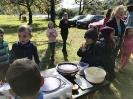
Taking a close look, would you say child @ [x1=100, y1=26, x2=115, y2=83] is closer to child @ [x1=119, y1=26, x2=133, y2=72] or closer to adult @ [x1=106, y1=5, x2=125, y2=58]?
adult @ [x1=106, y1=5, x2=125, y2=58]

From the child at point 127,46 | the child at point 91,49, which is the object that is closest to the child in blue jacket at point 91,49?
the child at point 91,49

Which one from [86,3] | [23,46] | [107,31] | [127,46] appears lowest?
[127,46]

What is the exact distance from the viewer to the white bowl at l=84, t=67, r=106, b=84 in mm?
1670

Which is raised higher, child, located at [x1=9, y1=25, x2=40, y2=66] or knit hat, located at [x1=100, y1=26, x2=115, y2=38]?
knit hat, located at [x1=100, y1=26, x2=115, y2=38]

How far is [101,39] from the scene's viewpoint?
2.82 meters

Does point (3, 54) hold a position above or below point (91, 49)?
below

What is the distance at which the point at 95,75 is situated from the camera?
1.73 meters

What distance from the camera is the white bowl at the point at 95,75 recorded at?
1.67m

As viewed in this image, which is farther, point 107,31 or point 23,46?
point 107,31

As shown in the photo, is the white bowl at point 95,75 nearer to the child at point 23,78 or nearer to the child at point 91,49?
the child at point 91,49

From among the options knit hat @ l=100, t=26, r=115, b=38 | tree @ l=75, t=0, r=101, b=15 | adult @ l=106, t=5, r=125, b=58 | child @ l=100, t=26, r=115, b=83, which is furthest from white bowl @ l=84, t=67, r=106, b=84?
tree @ l=75, t=0, r=101, b=15

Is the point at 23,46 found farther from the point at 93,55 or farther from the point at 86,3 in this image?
the point at 86,3

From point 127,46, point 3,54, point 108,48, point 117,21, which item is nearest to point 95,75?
point 108,48

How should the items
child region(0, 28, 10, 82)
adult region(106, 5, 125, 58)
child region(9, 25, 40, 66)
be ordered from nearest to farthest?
child region(9, 25, 40, 66)
child region(0, 28, 10, 82)
adult region(106, 5, 125, 58)
